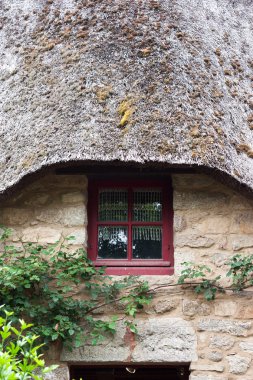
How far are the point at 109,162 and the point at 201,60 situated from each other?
1.44 metres

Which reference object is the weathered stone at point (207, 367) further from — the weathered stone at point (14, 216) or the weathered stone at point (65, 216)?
the weathered stone at point (14, 216)

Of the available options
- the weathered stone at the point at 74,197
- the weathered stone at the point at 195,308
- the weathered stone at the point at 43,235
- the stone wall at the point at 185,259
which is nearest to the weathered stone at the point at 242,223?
the stone wall at the point at 185,259

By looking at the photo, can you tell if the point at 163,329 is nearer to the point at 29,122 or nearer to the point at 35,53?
the point at 29,122

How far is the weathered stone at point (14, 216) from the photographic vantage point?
15.5ft

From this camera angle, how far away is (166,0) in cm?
570

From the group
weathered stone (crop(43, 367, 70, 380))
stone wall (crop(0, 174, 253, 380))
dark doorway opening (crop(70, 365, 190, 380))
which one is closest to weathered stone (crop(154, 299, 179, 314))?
stone wall (crop(0, 174, 253, 380))

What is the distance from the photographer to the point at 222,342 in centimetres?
437

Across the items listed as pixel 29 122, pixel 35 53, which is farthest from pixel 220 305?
pixel 35 53

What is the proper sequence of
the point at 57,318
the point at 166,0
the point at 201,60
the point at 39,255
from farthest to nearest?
the point at 166,0 → the point at 201,60 → the point at 39,255 → the point at 57,318

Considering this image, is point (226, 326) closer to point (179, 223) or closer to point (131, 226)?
point (179, 223)

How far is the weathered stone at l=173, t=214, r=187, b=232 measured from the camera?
462 cm

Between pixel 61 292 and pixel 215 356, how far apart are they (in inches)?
47.1

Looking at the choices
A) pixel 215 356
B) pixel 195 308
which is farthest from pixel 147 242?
pixel 215 356

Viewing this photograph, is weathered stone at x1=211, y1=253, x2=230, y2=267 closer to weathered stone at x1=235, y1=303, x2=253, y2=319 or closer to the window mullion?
weathered stone at x1=235, y1=303, x2=253, y2=319
